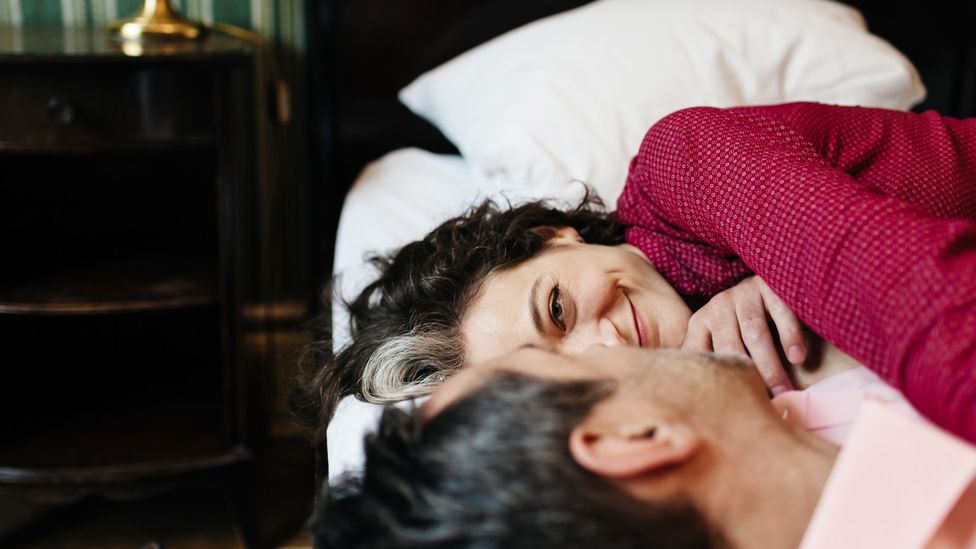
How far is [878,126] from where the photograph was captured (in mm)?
986

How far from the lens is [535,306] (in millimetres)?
835

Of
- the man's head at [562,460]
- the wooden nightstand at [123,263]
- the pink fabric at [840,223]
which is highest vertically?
the pink fabric at [840,223]

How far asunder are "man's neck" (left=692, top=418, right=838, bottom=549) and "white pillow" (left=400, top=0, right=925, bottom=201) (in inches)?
27.1

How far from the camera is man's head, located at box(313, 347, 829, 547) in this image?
50cm

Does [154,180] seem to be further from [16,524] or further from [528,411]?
[528,411]

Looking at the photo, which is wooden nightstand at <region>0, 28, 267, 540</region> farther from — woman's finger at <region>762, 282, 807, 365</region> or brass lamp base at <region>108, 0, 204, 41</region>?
woman's finger at <region>762, 282, 807, 365</region>

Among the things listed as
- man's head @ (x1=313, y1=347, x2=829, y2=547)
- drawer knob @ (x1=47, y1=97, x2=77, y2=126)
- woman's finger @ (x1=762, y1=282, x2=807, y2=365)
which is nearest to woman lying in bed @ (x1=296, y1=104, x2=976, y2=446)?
woman's finger @ (x1=762, y1=282, x2=807, y2=365)

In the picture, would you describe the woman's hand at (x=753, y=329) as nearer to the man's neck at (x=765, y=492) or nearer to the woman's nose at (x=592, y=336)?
the woman's nose at (x=592, y=336)

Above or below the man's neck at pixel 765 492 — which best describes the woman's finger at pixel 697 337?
below

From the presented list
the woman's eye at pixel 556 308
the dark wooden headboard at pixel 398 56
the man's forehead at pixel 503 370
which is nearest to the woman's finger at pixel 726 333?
the woman's eye at pixel 556 308

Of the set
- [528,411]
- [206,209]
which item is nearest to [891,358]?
[528,411]

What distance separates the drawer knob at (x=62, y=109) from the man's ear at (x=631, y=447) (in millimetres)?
942

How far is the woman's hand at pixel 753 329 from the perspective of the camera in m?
0.81

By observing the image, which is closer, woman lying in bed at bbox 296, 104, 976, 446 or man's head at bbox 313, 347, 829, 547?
man's head at bbox 313, 347, 829, 547
